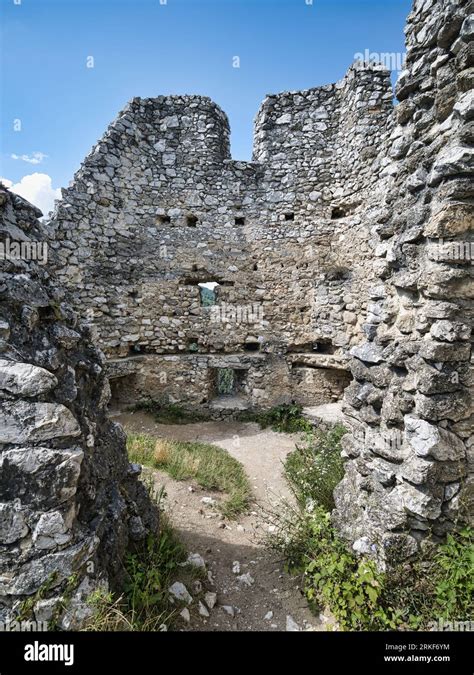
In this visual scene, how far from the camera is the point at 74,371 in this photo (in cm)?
233

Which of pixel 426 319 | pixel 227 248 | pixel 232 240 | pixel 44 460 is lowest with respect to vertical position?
pixel 44 460

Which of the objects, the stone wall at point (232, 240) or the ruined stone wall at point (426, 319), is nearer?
Result: the ruined stone wall at point (426, 319)

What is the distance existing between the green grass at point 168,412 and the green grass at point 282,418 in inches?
44.2

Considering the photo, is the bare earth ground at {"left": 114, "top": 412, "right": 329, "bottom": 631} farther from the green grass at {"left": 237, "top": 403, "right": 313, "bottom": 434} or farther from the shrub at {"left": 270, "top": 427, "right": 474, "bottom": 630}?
the green grass at {"left": 237, "top": 403, "right": 313, "bottom": 434}

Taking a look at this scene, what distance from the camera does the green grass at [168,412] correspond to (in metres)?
7.45

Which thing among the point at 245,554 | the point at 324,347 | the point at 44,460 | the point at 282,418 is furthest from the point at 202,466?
the point at 324,347

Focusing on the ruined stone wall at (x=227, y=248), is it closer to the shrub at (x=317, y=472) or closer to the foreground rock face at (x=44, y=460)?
the shrub at (x=317, y=472)

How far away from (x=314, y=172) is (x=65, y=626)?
8.62 meters

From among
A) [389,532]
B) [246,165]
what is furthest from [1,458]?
[246,165]

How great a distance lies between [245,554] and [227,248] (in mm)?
6411

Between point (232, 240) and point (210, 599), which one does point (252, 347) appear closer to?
point (232, 240)

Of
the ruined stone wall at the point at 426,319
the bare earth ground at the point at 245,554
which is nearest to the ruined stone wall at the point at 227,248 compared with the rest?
the bare earth ground at the point at 245,554

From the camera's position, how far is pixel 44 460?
184 cm

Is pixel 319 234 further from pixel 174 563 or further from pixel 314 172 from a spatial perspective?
pixel 174 563
